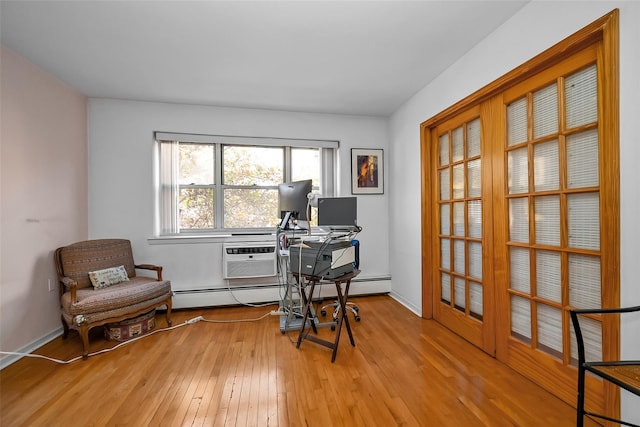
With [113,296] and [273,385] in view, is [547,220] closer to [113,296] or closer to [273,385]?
[273,385]

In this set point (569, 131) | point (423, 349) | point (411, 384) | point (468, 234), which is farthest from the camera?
point (468, 234)

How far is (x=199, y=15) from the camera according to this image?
5.88 ft

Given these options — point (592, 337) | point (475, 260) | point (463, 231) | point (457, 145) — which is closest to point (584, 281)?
point (592, 337)

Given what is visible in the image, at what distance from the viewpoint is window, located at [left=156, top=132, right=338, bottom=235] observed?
10.8ft

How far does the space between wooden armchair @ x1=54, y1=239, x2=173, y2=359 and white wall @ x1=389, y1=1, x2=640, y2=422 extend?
278cm

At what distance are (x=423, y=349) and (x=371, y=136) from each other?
8.85 feet

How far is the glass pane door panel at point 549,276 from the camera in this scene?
168cm

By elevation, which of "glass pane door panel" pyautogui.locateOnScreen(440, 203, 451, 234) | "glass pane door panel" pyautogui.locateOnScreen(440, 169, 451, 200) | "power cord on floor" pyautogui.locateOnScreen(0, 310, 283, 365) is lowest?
"power cord on floor" pyautogui.locateOnScreen(0, 310, 283, 365)

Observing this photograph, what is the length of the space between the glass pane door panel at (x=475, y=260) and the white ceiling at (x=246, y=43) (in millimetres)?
1671

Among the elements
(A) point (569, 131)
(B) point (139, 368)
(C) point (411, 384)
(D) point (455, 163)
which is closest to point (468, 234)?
(D) point (455, 163)

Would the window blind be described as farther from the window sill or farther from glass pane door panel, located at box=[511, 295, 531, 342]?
glass pane door panel, located at box=[511, 295, 531, 342]

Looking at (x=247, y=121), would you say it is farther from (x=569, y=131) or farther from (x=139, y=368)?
(x=569, y=131)

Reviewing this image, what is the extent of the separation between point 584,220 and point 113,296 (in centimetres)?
349

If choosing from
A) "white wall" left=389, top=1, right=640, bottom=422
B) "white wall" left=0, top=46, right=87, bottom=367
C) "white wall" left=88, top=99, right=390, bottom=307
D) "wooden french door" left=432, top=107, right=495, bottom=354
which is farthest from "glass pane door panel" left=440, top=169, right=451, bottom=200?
"white wall" left=0, top=46, right=87, bottom=367
